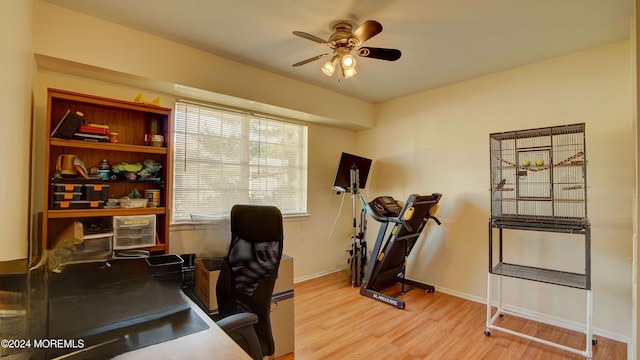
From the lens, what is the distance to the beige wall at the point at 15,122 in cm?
133

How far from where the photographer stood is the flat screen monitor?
386cm

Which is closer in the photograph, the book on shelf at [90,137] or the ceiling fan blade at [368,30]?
the ceiling fan blade at [368,30]

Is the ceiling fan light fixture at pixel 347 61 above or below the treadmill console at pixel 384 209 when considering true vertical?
above

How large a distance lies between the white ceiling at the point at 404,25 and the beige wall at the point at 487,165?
0.31 meters

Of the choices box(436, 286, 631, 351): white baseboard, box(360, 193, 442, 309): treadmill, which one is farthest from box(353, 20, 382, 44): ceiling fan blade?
box(436, 286, 631, 351): white baseboard

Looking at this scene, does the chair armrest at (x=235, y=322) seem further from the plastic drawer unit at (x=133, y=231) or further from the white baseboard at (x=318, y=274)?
the white baseboard at (x=318, y=274)

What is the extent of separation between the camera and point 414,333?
2.63 metres

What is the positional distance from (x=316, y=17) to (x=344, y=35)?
0.26 meters

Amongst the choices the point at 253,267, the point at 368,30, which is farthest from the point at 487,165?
the point at 253,267

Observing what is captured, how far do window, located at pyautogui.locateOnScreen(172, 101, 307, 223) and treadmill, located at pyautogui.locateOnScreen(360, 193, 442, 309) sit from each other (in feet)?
3.89

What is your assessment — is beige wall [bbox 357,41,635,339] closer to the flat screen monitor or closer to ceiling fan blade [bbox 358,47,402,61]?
the flat screen monitor

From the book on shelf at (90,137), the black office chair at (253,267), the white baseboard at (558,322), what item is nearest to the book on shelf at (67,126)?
the book on shelf at (90,137)

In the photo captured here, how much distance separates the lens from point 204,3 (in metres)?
Answer: 2.04

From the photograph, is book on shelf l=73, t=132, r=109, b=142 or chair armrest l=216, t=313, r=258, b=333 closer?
chair armrest l=216, t=313, r=258, b=333
